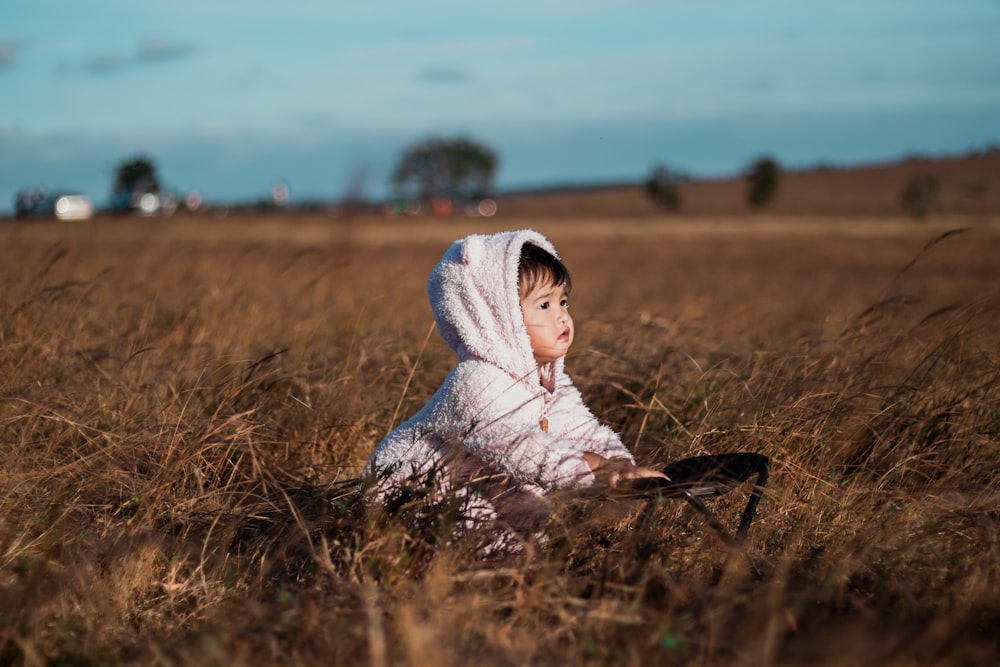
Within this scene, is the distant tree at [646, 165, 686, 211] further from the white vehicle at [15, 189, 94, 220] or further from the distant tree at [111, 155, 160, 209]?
the distant tree at [111, 155, 160, 209]

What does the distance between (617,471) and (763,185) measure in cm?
7311

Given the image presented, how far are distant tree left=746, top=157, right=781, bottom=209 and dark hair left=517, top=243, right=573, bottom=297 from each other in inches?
2839

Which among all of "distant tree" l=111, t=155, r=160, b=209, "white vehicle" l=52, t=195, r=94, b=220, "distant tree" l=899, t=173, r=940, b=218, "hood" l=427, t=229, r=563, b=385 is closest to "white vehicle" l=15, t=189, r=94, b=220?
"white vehicle" l=52, t=195, r=94, b=220

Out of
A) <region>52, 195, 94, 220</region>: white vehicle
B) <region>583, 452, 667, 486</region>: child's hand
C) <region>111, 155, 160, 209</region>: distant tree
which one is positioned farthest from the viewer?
<region>52, 195, 94, 220</region>: white vehicle

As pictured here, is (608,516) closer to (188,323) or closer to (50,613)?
(50,613)

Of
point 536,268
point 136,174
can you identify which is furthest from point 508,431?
point 136,174

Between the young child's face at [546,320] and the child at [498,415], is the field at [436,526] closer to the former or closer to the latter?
the child at [498,415]

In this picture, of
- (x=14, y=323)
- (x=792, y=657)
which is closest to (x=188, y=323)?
(x=14, y=323)

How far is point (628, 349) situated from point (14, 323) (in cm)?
303

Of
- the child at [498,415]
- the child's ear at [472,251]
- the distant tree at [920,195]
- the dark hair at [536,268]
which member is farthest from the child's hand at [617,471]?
the distant tree at [920,195]

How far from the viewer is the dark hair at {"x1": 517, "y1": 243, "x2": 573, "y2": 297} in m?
3.22

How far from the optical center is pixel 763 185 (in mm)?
72688

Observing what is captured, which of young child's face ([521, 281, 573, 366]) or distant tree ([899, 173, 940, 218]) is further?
distant tree ([899, 173, 940, 218])

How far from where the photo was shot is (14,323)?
4.89 meters
